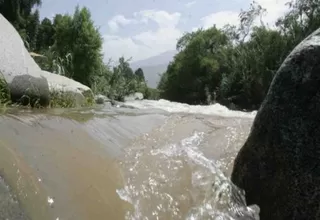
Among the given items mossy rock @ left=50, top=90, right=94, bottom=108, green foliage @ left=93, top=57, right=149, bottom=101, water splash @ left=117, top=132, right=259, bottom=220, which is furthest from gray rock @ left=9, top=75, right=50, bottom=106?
green foliage @ left=93, top=57, right=149, bottom=101

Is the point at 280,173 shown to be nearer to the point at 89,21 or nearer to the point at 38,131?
the point at 38,131

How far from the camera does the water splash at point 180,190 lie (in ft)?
10.7

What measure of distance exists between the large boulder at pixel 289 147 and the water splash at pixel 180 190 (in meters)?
0.17

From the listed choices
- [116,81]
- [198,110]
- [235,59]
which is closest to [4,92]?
[198,110]

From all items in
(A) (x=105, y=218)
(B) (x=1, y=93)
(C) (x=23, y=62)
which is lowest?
(A) (x=105, y=218)

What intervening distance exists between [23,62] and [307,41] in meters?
4.19

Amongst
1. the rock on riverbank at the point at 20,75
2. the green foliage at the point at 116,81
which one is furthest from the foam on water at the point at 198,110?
the green foliage at the point at 116,81

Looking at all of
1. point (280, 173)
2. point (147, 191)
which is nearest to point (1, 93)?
point (147, 191)

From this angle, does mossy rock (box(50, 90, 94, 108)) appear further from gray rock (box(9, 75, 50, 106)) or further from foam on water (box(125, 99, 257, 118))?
foam on water (box(125, 99, 257, 118))

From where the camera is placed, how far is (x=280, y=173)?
3389 mm

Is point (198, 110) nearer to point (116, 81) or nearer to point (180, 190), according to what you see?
point (180, 190)

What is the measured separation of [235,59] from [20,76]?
87.5 ft

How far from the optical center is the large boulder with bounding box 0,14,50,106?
576 centimetres

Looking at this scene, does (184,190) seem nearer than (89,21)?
Yes
